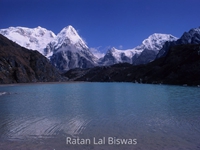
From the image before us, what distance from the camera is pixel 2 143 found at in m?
18.8

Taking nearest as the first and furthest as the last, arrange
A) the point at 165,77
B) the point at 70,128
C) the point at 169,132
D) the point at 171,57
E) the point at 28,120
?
the point at 169,132 < the point at 70,128 < the point at 28,120 < the point at 165,77 < the point at 171,57

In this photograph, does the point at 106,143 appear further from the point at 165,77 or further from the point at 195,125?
the point at 165,77

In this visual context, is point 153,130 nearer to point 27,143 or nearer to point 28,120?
point 27,143

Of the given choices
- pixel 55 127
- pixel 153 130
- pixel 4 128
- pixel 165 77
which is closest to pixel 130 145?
pixel 153 130

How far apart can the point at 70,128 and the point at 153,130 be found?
9.22m

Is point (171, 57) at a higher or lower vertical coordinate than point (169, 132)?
higher

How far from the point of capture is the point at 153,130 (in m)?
22.3

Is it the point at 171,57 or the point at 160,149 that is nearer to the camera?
the point at 160,149

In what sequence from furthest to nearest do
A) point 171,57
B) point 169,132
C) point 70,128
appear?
point 171,57 < point 70,128 < point 169,132

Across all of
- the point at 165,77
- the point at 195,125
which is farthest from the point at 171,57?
the point at 195,125

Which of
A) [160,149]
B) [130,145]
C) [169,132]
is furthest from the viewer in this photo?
[169,132]

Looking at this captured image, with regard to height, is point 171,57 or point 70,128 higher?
point 171,57

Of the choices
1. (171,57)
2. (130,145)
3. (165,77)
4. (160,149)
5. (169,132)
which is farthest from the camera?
(171,57)

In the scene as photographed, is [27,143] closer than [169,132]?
Yes
